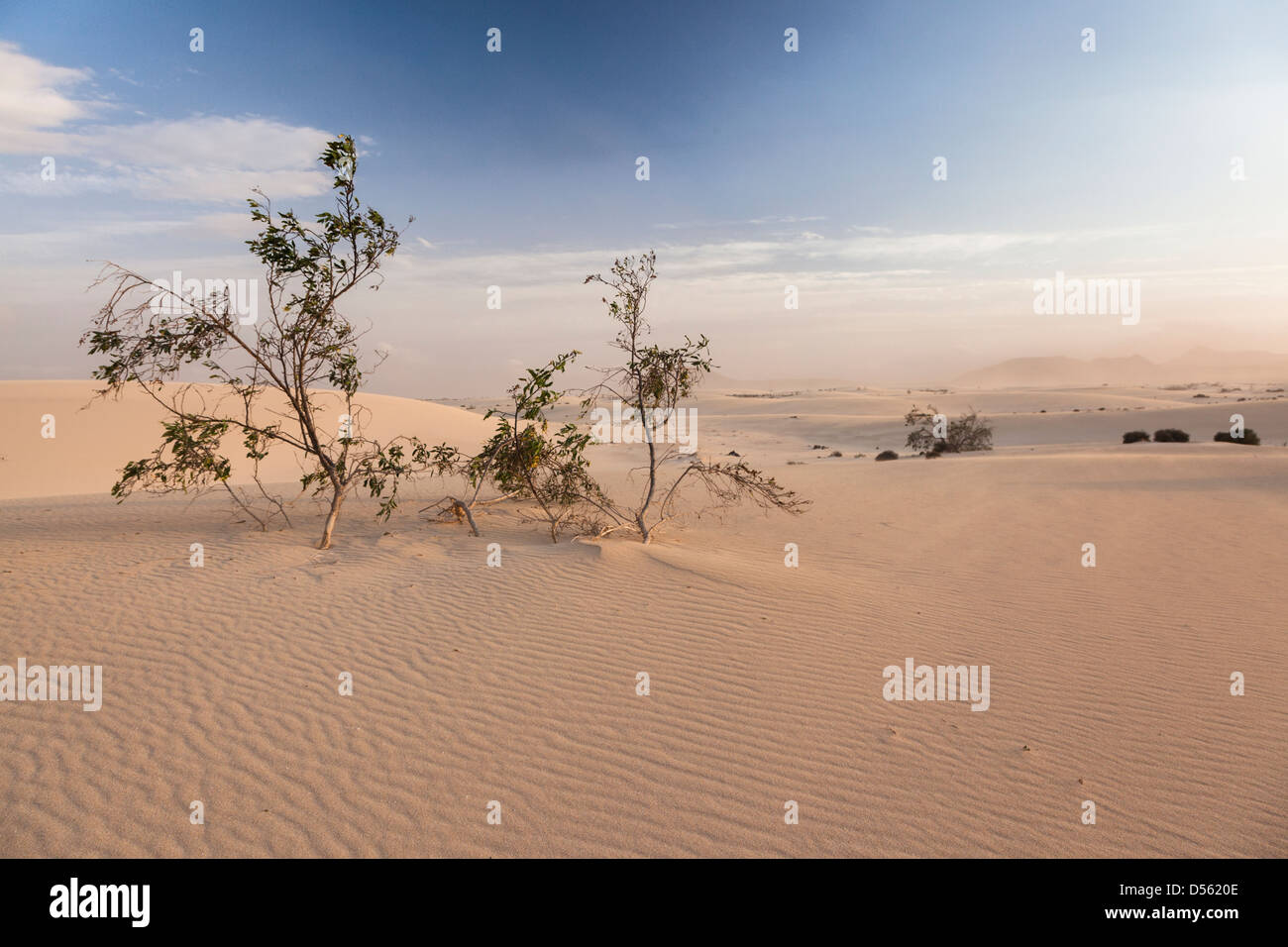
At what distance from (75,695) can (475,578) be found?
406 centimetres

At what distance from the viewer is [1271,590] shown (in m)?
7.96

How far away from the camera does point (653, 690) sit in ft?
18.2

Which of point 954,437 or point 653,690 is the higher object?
point 954,437

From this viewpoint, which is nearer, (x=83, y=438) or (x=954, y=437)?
Result: (x=83, y=438)

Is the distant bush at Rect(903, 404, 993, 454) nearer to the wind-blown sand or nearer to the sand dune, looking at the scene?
the wind-blown sand
